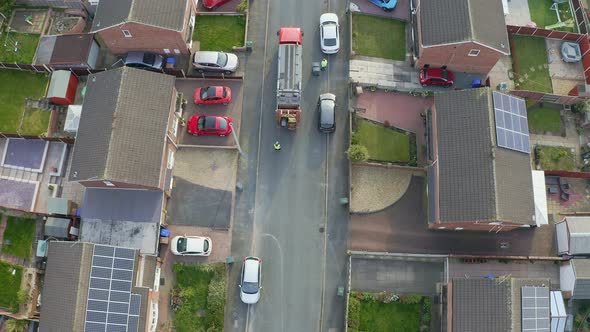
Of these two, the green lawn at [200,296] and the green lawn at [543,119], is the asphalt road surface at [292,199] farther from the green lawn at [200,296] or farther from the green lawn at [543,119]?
the green lawn at [543,119]

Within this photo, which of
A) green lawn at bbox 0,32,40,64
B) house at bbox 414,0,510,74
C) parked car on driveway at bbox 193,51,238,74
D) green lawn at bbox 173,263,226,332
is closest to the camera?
green lawn at bbox 173,263,226,332

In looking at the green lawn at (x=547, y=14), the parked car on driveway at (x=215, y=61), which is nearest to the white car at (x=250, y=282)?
the parked car on driveway at (x=215, y=61)

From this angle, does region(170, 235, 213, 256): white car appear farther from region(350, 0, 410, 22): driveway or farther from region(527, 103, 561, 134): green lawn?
region(527, 103, 561, 134): green lawn

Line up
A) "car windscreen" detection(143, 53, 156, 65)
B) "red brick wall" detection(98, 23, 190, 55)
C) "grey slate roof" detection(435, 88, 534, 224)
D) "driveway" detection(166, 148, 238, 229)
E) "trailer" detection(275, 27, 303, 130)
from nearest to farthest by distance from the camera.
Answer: "grey slate roof" detection(435, 88, 534, 224)
"driveway" detection(166, 148, 238, 229)
"red brick wall" detection(98, 23, 190, 55)
"trailer" detection(275, 27, 303, 130)
"car windscreen" detection(143, 53, 156, 65)

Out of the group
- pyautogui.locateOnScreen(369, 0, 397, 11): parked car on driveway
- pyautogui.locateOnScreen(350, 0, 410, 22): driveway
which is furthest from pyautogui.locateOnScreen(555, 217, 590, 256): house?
pyautogui.locateOnScreen(369, 0, 397, 11): parked car on driveway

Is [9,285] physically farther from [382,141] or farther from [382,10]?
[382,10]

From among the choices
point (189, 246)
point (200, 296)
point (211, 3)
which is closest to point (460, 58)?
point (211, 3)

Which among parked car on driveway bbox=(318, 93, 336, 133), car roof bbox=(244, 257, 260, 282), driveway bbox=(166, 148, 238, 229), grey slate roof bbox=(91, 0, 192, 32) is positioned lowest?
car roof bbox=(244, 257, 260, 282)
